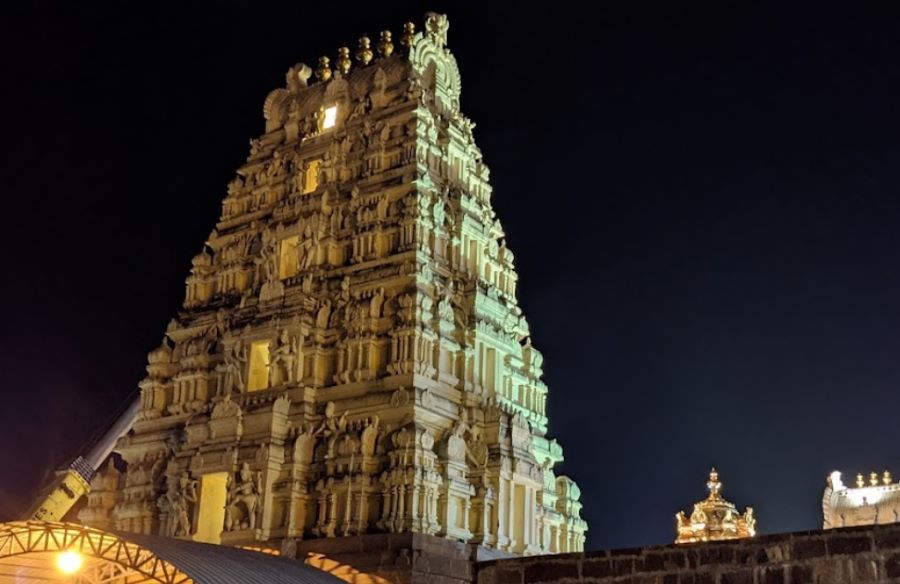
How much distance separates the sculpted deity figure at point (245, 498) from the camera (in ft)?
89.4

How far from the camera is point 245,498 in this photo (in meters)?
27.4

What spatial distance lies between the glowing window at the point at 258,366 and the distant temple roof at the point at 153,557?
7190 mm

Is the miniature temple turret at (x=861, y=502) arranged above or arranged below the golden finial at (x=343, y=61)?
below

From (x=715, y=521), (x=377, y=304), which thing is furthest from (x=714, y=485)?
(x=377, y=304)

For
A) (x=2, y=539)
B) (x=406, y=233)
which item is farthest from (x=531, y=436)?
(x=2, y=539)

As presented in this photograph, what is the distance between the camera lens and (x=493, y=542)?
2755 centimetres

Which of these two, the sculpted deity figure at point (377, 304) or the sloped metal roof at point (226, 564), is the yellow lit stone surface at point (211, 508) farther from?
the sloped metal roof at point (226, 564)

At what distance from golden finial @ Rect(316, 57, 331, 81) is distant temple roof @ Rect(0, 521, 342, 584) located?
1668 cm

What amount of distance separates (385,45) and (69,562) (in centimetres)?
1831

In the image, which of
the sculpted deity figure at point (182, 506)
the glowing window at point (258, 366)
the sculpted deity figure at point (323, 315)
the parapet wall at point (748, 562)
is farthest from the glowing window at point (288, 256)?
the parapet wall at point (748, 562)

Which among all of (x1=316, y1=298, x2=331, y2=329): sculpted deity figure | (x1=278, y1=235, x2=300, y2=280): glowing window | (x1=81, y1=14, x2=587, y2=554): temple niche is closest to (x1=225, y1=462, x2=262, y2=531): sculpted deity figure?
(x1=81, y1=14, x2=587, y2=554): temple niche

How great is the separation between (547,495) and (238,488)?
31.1ft

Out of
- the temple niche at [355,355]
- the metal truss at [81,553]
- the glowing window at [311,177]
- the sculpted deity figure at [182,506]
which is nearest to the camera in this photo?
the metal truss at [81,553]

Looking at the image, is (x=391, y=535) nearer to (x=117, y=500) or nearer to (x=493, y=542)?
(x=493, y=542)
